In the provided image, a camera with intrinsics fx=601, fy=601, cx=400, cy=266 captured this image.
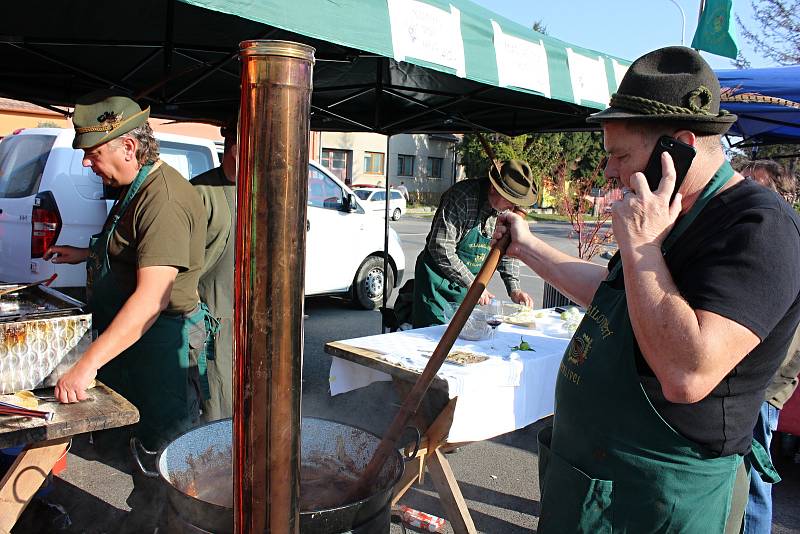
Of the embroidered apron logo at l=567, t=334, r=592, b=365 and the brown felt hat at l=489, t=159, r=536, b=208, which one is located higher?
the brown felt hat at l=489, t=159, r=536, b=208

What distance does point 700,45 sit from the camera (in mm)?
4934

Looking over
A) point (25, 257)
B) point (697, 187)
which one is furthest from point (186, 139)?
point (697, 187)

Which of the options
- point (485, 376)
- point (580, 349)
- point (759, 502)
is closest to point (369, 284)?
point (485, 376)

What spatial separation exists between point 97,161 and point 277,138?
6.04ft

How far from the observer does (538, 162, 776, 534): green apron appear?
1.30m

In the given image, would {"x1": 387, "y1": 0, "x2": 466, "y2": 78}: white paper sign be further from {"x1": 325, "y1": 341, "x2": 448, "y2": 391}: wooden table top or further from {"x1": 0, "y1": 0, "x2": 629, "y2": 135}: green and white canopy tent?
{"x1": 325, "y1": 341, "x2": 448, "y2": 391}: wooden table top

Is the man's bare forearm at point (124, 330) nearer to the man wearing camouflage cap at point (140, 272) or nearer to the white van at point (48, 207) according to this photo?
the man wearing camouflage cap at point (140, 272)

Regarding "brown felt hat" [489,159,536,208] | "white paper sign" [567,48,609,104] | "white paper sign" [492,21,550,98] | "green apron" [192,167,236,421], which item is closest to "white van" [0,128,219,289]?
"green apron" [192,167,236,421]

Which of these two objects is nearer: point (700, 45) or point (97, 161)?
point (97, 161)

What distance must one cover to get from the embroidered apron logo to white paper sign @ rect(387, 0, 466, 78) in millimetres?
1482

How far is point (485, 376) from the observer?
2.79 meters

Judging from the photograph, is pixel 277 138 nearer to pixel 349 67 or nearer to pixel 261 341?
pixel 261 341

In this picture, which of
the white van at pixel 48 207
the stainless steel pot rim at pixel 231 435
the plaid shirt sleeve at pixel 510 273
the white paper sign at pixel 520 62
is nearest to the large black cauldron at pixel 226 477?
the stainless steel pot rim at pixel 231 435

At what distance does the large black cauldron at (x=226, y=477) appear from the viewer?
1357mm
